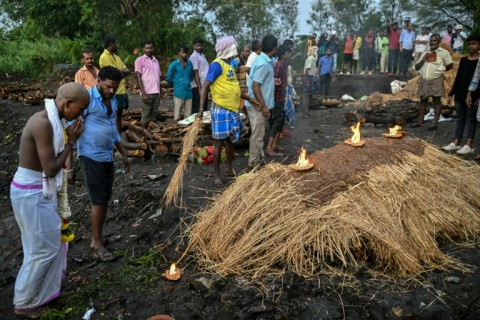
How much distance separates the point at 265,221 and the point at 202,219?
2.47 feet

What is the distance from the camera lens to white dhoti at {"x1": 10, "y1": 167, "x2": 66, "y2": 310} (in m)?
3.07

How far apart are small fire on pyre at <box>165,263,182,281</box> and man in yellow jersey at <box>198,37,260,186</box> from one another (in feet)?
6.57

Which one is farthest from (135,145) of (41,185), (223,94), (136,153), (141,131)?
(41,185)

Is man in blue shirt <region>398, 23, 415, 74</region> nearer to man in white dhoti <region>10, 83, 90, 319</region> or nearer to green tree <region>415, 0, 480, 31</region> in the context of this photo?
green tree <region>415, 0, 480, 31</region>

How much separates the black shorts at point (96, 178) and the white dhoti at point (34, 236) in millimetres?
722

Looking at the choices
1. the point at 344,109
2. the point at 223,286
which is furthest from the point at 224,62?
the point at 344,109

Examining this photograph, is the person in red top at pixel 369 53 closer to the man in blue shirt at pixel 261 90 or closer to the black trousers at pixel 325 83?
the black trousers at pixel 325 83

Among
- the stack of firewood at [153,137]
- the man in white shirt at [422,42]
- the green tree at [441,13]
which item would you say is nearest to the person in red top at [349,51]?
the man in white shirt at [422,42]

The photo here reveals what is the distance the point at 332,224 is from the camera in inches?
142

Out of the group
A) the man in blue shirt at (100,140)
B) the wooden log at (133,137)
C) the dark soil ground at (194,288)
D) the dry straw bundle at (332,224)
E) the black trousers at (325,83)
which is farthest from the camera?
the black trousers at (325,83)

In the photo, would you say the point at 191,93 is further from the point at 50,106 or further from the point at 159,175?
the point at 50,106

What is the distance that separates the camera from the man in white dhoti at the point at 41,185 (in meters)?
3.00

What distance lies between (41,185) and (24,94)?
36.8 feet

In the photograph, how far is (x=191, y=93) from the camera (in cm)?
826
